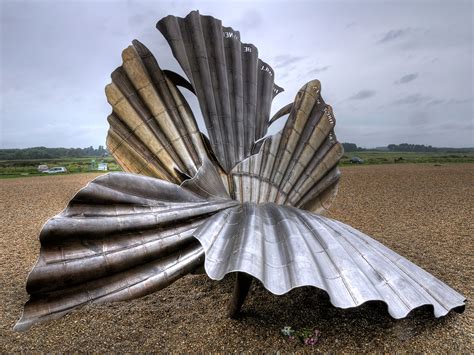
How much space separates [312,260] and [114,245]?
1.93m

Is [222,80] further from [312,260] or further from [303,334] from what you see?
[303,334]

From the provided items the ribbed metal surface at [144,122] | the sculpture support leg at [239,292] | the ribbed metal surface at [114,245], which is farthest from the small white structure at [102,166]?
the sculpture support leg at [239,292]

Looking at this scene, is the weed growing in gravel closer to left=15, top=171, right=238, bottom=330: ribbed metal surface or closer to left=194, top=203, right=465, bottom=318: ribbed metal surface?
left=194, top=203, right=465, bottom=318: ribbed metal surface

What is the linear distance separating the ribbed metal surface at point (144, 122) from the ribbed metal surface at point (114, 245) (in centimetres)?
132

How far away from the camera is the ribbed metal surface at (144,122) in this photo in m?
4.96

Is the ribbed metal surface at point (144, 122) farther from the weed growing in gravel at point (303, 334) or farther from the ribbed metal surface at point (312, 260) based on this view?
the weed growing in gravel at point (303, 334)

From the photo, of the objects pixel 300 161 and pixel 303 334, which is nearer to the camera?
pixel 303 334

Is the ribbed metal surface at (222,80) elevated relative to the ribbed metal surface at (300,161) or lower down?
elevated

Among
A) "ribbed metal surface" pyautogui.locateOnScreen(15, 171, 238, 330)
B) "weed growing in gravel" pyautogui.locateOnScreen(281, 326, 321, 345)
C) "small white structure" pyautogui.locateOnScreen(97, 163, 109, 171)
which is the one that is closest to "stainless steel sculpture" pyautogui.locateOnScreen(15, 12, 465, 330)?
"ribbed metal surface" pyautogui.locateOnScreen(15, 171, 238, 330)

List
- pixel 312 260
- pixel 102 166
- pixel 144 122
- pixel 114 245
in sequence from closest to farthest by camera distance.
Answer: pixel 312 260 < pixel 114 245 < pixel 144 122 < pixel 102 166

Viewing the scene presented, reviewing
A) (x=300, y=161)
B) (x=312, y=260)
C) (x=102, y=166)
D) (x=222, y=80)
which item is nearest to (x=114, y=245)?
(x=312, y=260)

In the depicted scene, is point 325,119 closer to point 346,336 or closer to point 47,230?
point 346,336

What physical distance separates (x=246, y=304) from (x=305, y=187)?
6.29ft

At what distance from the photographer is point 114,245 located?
11.5 ft
